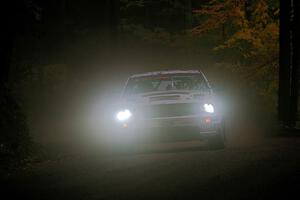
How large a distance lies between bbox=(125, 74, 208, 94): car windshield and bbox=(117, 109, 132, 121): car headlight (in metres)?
1.19

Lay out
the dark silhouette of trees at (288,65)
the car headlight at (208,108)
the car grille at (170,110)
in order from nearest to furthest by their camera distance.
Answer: the car grille at (170,110), the car headlight at (208,108), the dark silhouette of trees at (288,65)

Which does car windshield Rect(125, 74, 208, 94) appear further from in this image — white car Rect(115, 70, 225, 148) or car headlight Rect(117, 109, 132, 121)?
car headlight Rect(117, 109, 132, 121)

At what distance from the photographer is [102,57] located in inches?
1291

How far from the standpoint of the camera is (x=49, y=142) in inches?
795

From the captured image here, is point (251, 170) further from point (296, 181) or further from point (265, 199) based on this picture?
point (265, 199)

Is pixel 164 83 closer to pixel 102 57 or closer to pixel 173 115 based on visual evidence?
pixel 173 115

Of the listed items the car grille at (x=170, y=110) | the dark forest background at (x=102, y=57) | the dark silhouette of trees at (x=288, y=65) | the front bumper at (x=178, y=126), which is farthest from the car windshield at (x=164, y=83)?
the dark silhouette of trees at (x=288, y=65)

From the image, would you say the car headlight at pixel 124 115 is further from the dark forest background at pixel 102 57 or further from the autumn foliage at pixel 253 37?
the autumn foliage at pixel 253 37

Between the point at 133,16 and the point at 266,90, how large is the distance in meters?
17.5

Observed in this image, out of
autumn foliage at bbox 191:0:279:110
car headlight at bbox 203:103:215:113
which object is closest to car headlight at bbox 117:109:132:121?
car headlight at bbox 203:103:215:113

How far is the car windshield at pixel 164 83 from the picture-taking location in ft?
52.3

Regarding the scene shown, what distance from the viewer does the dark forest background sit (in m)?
17.1

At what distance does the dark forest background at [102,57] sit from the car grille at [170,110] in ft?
4.11

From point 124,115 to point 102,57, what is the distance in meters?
18.3
